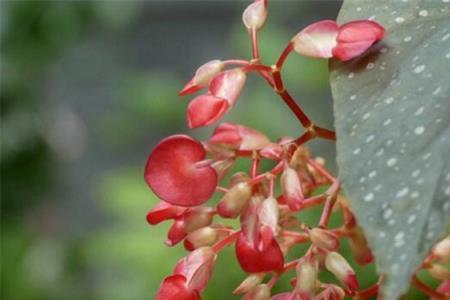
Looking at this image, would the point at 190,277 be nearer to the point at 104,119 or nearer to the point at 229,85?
the point at 229,85

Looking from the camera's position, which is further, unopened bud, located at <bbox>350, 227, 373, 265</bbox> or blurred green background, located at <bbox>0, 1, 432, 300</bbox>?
blurred green background, located at <bbox>0, 1, 432, 300</bbox>

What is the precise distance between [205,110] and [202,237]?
0.24 feet

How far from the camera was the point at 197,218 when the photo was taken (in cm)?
60

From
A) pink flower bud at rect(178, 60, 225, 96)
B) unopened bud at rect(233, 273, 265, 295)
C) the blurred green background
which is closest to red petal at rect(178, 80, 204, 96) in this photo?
pink flower bud at rect(178, 60, 225, 96)

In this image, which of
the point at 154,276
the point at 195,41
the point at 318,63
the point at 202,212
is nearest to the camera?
the point at 202,212

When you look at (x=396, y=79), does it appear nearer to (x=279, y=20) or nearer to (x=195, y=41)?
(x=279, y=20)

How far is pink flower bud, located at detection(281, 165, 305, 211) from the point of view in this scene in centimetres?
56

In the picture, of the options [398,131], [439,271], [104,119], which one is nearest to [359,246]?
[439,271]

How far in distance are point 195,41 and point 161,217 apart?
2.91 metres

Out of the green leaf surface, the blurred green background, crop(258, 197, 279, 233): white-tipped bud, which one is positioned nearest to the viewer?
the green leaf surface

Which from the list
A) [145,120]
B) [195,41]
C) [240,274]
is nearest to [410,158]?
[240,274]

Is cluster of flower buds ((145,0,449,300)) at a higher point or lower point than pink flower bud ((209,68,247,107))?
lower

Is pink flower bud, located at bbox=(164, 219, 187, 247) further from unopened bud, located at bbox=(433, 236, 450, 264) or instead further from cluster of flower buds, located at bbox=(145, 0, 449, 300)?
unopened bud, located at bbox=(433, 236, 450, 264)

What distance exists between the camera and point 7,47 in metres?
2.58
